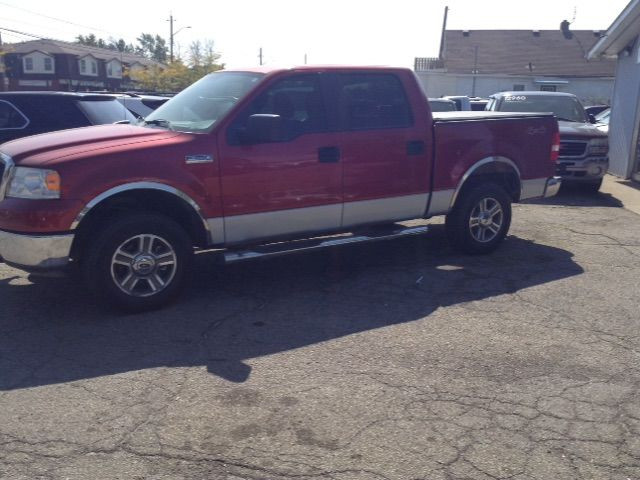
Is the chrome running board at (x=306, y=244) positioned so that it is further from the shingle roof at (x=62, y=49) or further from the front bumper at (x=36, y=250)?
the shingle roof at (x=62, y=49)

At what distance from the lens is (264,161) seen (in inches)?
236

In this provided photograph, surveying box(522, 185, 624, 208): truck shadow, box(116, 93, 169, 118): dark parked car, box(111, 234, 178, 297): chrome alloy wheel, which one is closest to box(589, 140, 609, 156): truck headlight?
box(522, 185, 624, 208): truck shadow

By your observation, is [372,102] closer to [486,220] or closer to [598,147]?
[486,220]

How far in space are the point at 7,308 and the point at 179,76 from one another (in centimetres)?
4198

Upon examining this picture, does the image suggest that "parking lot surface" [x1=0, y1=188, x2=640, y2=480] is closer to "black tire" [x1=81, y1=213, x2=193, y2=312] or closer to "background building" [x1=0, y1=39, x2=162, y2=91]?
"black tire" [x1=81, y1=213, x2=193, y2=312]

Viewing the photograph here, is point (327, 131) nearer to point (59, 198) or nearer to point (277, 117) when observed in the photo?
point (277, 117)

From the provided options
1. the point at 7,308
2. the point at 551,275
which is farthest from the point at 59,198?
the point at 551,275

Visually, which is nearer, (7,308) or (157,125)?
(7,308)

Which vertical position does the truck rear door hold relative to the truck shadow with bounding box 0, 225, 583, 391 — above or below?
above

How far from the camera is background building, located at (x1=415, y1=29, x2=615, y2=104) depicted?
42250mm

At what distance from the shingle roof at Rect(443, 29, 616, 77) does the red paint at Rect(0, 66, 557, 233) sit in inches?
1525

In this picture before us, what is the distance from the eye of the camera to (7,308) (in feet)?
19.0

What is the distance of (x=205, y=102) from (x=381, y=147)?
1.77 metres

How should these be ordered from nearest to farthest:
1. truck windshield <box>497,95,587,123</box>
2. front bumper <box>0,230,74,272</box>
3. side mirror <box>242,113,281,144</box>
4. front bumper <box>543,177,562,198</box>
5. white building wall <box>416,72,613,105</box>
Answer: front bumper <box>0,230,74,272</box> < side mirror <box>242,113,281,144</box> < front bumper <box>543,177,562,198</box> < truck windshield <box>497,95,587,123</box> < white building wall <box>416,72,613,105</box>
